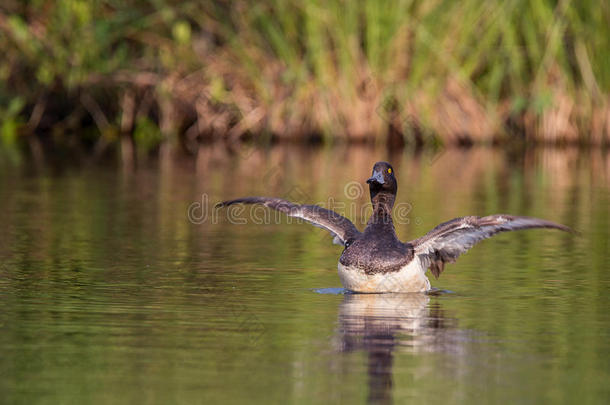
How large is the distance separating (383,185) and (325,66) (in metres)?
17.3

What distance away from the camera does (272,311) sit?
8578mm

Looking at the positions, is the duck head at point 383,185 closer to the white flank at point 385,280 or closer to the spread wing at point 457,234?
the spread wing at point 457,234

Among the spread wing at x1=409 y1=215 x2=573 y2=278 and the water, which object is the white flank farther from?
the spread wing at x1=409 y1=215 x2=573 y2=278

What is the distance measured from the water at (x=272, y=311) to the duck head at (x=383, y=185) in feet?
2.47

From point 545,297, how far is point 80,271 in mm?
3678

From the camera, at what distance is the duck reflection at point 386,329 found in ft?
21.8

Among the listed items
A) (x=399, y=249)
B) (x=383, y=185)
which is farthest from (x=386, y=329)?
(x=383, y=185)

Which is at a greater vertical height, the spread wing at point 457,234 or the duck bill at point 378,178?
the duck bill at point 378,178

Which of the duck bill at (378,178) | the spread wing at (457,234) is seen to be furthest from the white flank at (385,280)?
the duck bill at (378,178)

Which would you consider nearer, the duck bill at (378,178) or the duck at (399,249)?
the duck at (399,249)

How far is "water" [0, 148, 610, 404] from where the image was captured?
6320 mm

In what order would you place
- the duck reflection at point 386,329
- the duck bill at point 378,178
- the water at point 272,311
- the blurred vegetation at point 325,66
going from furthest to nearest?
the blurred vegetation at point 325,66
the duck bill at point 378,178
the duck reflection at point 386,329
the water at point 272,311

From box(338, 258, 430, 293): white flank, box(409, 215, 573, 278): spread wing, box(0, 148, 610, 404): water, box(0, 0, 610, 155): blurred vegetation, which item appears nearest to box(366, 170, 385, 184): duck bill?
box(409, 215, 573, 278): spread wing

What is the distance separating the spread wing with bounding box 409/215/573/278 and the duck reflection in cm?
43
